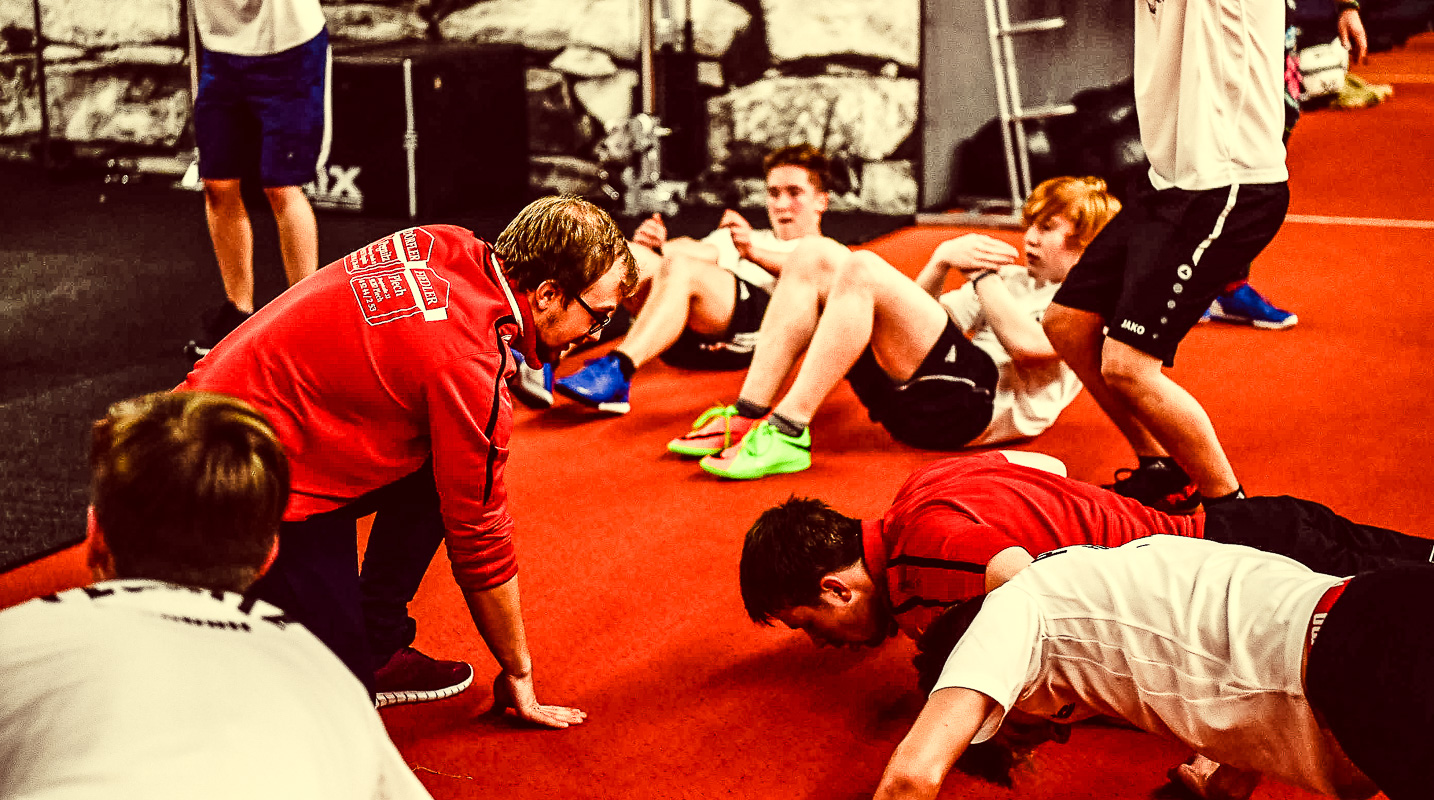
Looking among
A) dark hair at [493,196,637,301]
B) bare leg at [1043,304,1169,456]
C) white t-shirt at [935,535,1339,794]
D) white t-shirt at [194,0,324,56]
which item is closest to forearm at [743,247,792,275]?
bare leg at [1043,304,1169,456]

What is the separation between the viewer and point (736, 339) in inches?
138

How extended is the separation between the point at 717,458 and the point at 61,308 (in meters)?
2.26

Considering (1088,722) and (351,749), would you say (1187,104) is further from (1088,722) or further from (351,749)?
(351,749)

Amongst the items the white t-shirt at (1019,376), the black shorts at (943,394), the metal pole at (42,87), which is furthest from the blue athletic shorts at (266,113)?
the metal pole at (42,87)

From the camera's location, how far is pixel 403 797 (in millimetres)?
954

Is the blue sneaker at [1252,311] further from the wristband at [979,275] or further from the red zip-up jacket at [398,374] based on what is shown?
the red zip-up jacket at [398,374]

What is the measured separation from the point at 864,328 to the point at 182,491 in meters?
2.03

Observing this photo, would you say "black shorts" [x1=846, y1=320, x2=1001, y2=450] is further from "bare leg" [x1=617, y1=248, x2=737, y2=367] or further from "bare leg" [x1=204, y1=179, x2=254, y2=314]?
"bare leg" [x1=204, y1=179, x2=254, y2=314]

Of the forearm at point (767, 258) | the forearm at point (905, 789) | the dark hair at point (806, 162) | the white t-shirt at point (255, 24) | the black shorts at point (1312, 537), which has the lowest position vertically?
the black shorts at point (1312, 537)

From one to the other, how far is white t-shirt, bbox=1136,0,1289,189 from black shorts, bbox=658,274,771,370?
133 centimetres

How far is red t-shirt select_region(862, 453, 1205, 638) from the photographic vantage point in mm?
1692

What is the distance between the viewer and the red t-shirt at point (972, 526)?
66.6 inches

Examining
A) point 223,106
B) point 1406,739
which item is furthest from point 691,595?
point 223,106

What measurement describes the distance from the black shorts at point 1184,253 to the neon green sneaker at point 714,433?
86cm
